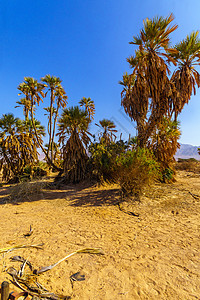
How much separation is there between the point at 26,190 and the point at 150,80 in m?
8.94

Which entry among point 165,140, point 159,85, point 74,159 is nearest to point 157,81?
point 159,85

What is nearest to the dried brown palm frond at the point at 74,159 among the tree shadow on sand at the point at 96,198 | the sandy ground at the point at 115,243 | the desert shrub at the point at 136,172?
the tree shadow on sand at the point at 96,198

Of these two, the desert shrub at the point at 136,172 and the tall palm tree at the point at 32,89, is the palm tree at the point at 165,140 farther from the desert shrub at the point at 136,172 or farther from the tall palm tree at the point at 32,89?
the tall palm tree at the point at 32,89

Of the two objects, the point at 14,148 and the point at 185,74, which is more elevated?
the point at 185,74

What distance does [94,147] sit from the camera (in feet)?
33.3

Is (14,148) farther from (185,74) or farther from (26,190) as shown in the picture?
(185,74)

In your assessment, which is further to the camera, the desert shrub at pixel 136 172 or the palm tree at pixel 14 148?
the palm tree at pixel 14 148

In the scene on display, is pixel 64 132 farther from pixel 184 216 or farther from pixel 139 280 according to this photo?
pixel 139 280

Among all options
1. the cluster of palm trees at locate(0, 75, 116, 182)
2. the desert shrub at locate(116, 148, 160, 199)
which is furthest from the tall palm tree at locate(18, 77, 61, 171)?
the desert shrub at locate(116, 148, 160, 199)

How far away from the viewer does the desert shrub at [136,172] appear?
650 cm

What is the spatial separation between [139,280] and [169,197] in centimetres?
490

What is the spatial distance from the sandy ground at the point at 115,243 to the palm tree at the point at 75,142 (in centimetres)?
351

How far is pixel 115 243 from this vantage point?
368cm

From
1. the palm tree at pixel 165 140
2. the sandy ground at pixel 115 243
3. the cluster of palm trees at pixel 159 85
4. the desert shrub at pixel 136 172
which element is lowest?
the sandy ground at pixel 115 243
